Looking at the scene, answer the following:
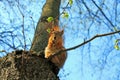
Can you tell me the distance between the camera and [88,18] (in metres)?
4.00

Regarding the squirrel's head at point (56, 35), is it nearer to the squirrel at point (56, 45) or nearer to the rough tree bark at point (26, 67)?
the squirrel at point (56, 45)

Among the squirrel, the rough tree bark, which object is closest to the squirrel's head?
the squirrel

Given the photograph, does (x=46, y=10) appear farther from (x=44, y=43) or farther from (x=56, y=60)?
(x=56, y=60)

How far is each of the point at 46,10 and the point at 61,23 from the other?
230mm

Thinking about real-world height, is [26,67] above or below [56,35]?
below

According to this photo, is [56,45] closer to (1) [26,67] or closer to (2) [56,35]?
(2) [56,35]

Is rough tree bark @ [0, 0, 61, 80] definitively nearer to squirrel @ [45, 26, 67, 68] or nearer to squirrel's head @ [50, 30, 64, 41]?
squirrel @ [45, 26, 67, 68]

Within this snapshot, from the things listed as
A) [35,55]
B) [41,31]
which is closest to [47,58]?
[35,55]

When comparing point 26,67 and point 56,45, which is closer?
point 26,67

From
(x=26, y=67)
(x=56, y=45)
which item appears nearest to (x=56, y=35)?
(x=56, y=45)

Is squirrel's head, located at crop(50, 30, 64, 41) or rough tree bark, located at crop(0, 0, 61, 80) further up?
squirrel's head, located at crop(50, 30, 64, 41)

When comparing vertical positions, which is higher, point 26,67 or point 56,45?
→ point 56,45

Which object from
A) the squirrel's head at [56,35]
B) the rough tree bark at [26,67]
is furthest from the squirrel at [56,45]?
the rough tree bark at [26,67]

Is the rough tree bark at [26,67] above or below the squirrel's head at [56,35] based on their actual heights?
below
